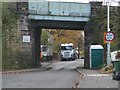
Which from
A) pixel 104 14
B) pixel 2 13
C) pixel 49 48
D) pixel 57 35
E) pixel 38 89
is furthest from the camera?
pixel 57 35

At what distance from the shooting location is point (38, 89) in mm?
19312

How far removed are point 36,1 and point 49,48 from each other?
1523 inches

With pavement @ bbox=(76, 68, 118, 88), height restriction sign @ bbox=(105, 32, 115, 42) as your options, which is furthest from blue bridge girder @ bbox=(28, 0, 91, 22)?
pavement @ bbox=(76, 68, 118, 88)

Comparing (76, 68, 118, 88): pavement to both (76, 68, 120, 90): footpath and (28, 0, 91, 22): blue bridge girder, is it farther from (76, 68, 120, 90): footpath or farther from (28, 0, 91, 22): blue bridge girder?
(28, 0, 91, 22): blue bridge girder

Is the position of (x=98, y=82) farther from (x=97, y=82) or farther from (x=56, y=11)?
(x=56, y=11)

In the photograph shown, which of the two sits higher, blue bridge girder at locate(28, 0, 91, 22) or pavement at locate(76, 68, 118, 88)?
blue bridge girder at locate(28, 0, 91, 22)

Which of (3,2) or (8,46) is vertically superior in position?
(3,2)

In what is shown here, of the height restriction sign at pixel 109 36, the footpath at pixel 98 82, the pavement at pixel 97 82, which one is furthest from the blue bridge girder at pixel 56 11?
the footpath at pixel 98 82

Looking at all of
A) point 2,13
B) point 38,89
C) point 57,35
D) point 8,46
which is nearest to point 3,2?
point 2,13

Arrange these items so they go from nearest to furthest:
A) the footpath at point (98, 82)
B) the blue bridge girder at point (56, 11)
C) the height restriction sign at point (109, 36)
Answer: the footpath at point (98, 82) → the height restriction sign at point (109, 36) → the blue bridge girder at point (56, 11)

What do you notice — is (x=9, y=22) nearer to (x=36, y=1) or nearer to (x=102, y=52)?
(x=36, y=1)

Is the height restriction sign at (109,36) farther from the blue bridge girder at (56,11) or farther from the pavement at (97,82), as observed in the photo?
the blue bridge girder at (56,11)

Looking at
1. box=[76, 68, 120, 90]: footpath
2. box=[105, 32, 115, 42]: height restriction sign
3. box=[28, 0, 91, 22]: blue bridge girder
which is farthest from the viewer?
box=[28, 0, 91, 22]: blue bridge girder

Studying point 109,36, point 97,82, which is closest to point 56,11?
point 109,36
